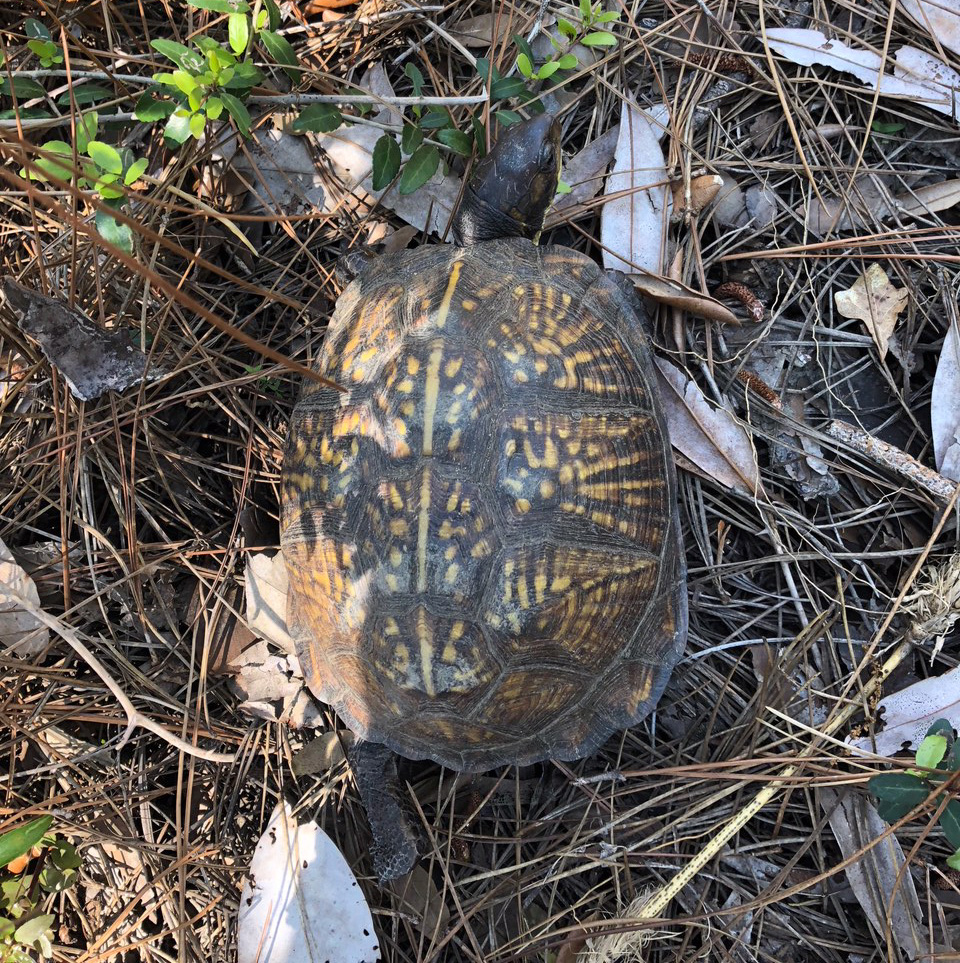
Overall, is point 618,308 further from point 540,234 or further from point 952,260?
point 952,260

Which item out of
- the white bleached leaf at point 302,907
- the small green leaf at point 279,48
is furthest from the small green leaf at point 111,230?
the white bleached leaf at point 302,907

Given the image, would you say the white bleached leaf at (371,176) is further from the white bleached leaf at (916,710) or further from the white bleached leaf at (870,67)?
the white bleached leaf at (916,710)

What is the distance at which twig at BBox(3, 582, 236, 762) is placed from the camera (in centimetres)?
223

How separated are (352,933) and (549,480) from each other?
1.58m

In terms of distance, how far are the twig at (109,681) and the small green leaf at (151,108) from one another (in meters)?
1.53

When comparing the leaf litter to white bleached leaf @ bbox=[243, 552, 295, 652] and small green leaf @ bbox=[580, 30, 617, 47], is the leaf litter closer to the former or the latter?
white bleached leaf @ bbox=[243, 552, 295, 652]

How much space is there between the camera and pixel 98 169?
7.40 ft

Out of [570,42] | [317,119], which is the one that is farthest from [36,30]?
[570,42]

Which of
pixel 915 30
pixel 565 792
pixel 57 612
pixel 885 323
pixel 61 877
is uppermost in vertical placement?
pixel 915 30

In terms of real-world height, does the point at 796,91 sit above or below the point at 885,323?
above

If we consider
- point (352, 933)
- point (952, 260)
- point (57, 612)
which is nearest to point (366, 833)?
point (352, 933)

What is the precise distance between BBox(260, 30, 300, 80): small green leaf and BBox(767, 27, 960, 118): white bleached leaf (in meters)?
1.68

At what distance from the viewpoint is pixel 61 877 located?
2438 millimetres

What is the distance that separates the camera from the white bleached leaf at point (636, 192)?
8.91 feet
